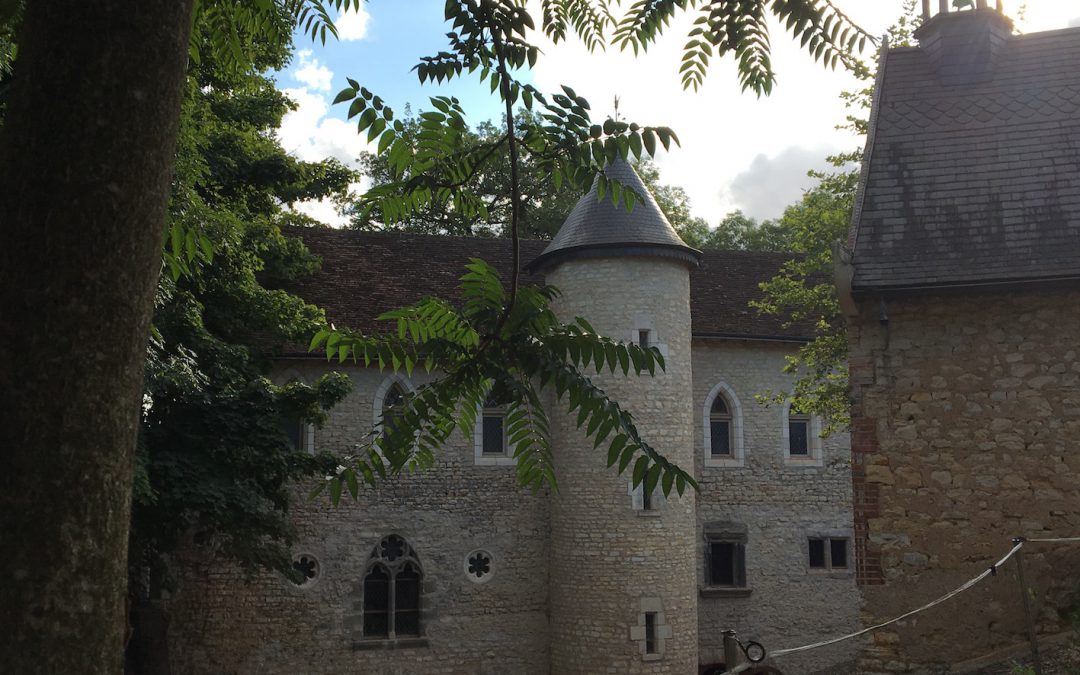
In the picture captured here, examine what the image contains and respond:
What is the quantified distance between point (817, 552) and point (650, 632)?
4.99 meters

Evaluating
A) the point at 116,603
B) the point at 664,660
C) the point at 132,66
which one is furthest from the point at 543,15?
the point at 664,660

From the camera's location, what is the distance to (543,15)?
14.8ft

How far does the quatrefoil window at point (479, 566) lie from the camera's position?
17984 mm

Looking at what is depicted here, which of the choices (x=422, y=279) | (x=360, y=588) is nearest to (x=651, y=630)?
(x=360, y=588)

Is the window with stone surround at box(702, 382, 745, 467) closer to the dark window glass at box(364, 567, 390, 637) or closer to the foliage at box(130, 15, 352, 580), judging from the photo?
the dark window glass at box(364, 567, 390, 637)

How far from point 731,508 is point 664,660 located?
13.3 ft

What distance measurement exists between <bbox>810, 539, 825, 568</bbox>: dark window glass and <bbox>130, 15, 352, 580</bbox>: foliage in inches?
426

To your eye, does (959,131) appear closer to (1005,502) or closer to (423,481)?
(1005,502)

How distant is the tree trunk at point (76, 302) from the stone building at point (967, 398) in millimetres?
7651

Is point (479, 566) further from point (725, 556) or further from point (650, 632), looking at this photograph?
point (725, 556)

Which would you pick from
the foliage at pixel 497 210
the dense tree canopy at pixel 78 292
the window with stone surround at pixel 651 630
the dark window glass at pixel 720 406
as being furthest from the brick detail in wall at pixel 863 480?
the foliage at pixel 497 210

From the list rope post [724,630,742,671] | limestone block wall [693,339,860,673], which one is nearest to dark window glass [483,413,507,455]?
limestone block wall [693,339,860,673]

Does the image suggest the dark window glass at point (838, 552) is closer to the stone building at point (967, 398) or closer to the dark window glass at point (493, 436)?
the dark window glass at point (493, 436)

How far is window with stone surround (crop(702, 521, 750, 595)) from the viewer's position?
63.9ft
